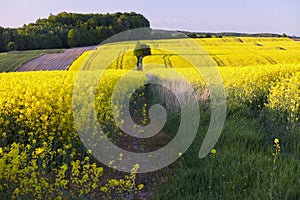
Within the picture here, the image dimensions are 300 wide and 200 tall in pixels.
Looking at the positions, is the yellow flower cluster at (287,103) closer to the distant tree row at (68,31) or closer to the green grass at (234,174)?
the green grass at (234,174)

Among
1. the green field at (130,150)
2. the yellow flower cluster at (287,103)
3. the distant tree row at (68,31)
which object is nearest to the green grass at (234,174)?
the green field at (130,150)

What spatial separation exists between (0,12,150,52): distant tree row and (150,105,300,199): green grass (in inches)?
2195

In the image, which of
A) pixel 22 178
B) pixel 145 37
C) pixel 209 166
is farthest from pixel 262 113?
pixel 145 37

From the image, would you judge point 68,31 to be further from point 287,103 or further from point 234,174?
point 234,174

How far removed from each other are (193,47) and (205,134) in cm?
3768

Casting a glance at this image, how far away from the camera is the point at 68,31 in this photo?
62188 mm

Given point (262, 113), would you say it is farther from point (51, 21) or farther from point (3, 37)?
point (51, 21)

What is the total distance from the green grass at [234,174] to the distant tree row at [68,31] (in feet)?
183

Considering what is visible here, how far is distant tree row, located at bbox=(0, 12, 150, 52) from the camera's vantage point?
57.3m

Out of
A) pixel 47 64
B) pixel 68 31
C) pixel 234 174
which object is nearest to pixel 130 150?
pixel 234 174

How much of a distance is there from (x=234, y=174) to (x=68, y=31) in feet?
203

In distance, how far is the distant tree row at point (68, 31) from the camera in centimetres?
5734

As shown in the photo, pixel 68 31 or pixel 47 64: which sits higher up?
pixel 68 31

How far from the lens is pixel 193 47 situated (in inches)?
1677
